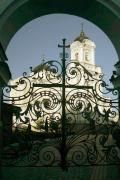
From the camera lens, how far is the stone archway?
21.1 feet

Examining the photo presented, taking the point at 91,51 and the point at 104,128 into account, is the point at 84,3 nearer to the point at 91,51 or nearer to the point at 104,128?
the point at 104,128

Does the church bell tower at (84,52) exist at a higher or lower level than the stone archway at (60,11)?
higher

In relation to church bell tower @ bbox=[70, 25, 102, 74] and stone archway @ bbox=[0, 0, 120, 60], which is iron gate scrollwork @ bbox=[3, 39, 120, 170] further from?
church bell tower @ bbox=[70, 25, 102, 74]

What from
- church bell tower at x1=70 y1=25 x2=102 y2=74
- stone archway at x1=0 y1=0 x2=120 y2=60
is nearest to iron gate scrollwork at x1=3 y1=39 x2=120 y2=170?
stone archway at x1=0 y1=0 x2=120 y2=60

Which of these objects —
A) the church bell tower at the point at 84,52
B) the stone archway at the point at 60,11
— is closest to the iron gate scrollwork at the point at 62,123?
the stone archway at the point at 60,11

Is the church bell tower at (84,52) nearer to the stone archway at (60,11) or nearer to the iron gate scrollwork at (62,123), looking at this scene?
the stone archway at (60,11)

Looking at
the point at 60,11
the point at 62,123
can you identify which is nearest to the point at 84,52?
the point at 60,11

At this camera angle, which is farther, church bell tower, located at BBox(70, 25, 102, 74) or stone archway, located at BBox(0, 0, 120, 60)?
church bell tower, located at BBox(70, 25, 102, 74)

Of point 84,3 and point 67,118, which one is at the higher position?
point 84,3

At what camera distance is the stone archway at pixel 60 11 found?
6441 mm

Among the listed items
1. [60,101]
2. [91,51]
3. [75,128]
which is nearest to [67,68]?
[60,101]

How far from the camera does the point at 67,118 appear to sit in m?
6.57

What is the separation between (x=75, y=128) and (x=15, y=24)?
2.25 metres

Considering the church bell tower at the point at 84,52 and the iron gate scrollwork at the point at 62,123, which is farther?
the church bell tower at the point at 84,52
